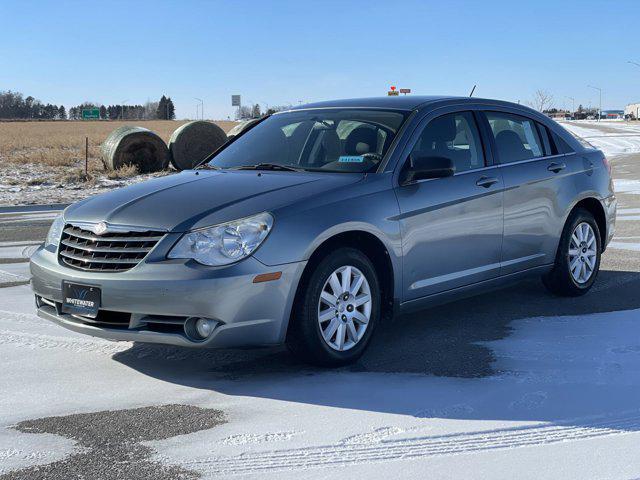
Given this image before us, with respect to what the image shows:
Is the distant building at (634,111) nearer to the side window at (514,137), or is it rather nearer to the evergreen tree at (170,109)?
the evergreen tree at (170,109)

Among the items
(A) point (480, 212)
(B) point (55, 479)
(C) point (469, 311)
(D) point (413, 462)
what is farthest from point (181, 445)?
(C) point (469, 311)

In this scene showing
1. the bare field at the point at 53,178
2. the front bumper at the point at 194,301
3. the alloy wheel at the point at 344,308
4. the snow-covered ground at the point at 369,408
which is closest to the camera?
the snow-covered ground at the point at 369,408

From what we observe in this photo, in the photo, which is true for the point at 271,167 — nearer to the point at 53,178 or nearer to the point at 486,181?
the point at 486,181

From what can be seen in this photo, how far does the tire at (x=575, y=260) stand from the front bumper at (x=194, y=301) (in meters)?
2.98

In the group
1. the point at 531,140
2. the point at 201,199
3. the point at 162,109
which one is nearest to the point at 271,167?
the point at 201,199

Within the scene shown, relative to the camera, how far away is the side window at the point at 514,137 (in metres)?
6.82

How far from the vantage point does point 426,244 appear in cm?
586

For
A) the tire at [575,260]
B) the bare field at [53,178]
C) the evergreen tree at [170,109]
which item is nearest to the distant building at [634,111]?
the evergreen tree at [170,109]

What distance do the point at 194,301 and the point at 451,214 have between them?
79.3 inches

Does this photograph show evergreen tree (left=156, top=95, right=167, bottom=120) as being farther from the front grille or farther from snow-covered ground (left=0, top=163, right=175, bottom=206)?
the front grille

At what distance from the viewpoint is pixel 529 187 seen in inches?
269

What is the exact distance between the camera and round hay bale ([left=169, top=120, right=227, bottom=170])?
79.3 feet

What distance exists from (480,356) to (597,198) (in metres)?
2.60

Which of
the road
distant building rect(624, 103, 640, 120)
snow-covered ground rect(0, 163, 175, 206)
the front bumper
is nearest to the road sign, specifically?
distant building rect(624, 103, 640, 120)
